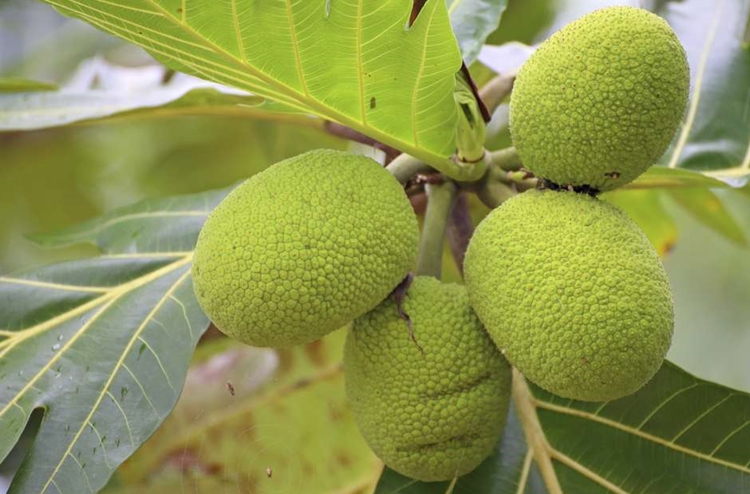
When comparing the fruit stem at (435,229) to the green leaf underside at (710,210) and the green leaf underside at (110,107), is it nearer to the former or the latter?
the green leaf underside at (110,107)

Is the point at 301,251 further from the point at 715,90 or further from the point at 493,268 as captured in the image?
the point at 715,90

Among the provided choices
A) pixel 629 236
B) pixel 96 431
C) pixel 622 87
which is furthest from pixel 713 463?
pixel 96 431

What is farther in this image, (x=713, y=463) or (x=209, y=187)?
(x=209, y=187)

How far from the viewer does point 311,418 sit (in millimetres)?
1446

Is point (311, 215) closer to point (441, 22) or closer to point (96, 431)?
point (441, 22)

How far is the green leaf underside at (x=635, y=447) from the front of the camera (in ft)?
3.80

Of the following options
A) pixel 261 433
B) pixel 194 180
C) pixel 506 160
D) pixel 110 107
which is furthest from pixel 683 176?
pixel 194 180

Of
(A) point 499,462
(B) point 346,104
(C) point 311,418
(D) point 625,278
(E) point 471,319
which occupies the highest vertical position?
(B) point 346,104

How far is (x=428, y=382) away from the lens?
3.21 ft

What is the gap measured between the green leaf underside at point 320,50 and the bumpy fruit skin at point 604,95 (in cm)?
11

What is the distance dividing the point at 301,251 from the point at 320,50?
0.74 ft

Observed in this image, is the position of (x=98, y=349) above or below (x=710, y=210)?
above

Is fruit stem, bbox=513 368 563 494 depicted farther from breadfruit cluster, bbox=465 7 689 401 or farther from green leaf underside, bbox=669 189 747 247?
green leaf underside, bbox=669 189 747 247

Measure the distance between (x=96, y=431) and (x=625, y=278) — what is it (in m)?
0.67
